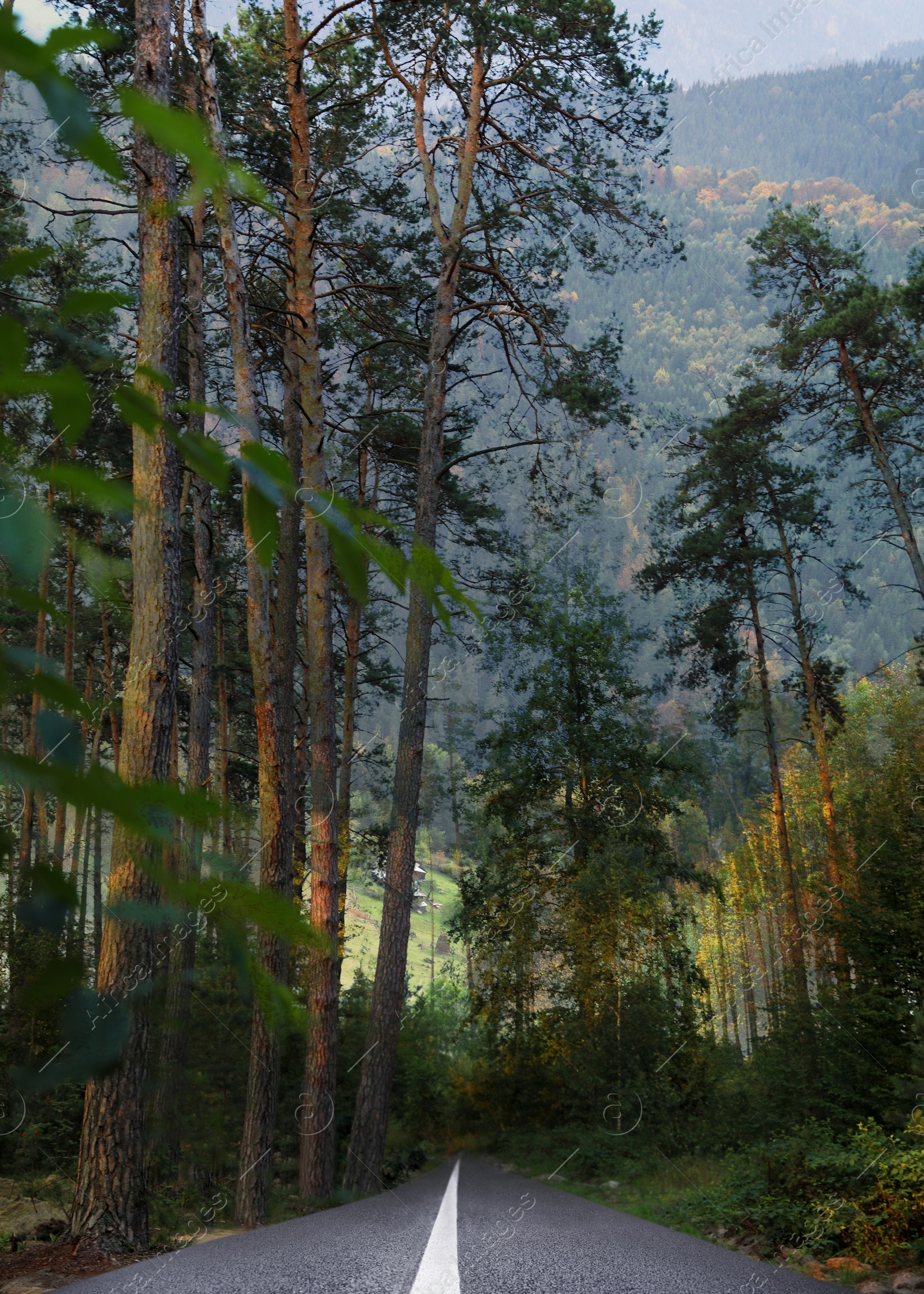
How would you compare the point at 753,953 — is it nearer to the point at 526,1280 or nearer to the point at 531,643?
the point at 531,643

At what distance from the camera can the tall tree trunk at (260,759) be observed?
7527 mm

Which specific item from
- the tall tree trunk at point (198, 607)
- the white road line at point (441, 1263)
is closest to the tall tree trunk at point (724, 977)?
the tall tree trunk at point (198, 607)

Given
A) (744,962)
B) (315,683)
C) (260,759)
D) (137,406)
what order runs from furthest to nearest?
1. (744,962)
2. (315,683)
3. (260,759)
4. (137,406)

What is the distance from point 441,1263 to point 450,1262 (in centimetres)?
12

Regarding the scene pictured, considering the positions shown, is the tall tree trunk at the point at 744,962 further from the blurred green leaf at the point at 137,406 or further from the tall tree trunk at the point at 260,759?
the blurred green leaf at the point at 137,406

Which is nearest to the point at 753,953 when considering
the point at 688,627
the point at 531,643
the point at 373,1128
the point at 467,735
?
the point at 467,735

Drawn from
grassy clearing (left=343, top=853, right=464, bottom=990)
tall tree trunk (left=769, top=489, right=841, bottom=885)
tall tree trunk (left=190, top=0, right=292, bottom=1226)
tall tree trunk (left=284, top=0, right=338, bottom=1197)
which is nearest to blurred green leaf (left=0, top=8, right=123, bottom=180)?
tall tree trunk (left=190, top=0, right=292, bottom=1226)

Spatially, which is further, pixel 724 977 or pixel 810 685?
pixel 724 977

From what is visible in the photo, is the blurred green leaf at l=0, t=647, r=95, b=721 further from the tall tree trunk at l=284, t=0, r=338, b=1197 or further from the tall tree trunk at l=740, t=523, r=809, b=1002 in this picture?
the tall tree trunk at l=740, t=523, r=809, b=1002

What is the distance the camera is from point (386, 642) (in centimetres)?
1762

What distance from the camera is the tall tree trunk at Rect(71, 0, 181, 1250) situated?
4117 millimetres

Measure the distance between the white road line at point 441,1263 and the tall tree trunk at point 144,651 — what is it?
145 centimetres

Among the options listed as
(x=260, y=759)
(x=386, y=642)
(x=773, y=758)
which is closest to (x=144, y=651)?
(x=260, y=759)

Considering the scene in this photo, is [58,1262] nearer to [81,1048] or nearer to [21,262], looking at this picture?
[81,1048]
